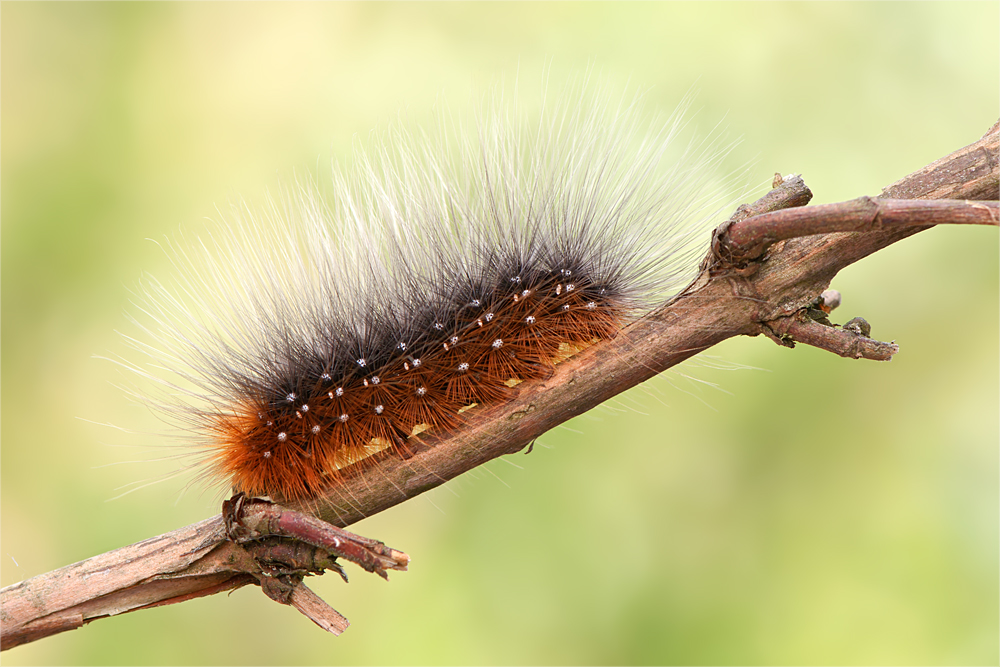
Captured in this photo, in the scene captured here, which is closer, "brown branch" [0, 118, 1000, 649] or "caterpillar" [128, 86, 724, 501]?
"brown branch" [0, 118, 1000, 649]

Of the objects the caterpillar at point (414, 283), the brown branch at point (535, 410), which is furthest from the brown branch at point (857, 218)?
the caterpillar at point (414, 283)

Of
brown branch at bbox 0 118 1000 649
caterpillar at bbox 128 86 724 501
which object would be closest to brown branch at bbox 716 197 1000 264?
brown branch at bbox 0 118 1000 649

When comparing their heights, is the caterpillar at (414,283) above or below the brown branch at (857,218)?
above

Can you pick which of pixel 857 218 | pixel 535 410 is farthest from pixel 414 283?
pixel 857 218

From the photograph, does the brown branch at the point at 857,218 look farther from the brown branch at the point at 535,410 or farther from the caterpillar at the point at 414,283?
the caterpillar at the point at 414,283

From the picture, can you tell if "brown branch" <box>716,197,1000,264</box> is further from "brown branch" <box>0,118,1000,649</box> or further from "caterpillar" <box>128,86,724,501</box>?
"caterpillar" <box>128,86,724,501</box>

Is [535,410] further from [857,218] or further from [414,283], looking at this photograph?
[857,218]
